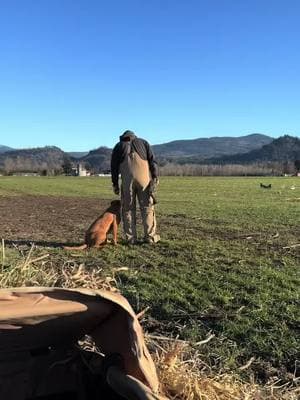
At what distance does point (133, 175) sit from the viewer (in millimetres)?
11523

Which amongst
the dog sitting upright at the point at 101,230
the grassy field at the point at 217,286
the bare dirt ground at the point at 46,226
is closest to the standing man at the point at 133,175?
the dog sitting upright at the point at 101,230

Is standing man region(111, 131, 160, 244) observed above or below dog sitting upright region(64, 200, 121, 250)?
above

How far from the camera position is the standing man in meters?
11.5

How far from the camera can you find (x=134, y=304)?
283 inches

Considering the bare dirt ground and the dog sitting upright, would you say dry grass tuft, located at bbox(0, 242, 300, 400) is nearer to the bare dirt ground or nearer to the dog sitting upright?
the dog sitting upright

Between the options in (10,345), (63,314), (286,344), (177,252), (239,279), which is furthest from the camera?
(177,252)

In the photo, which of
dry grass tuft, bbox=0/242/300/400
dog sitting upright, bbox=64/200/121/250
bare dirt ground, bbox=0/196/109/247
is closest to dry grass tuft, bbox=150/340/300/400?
dry grass tuft, bbox=0/242/300/400

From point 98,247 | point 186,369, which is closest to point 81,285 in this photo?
point 186,369

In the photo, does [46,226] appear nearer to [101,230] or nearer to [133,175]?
[101,230]

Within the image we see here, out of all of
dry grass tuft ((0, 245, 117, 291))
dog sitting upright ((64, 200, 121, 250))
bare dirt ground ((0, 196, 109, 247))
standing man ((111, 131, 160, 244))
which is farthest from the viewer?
bare dirt ground ((0, 196, 109, 247))

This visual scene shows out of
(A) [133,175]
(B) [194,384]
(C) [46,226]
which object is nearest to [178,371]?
(B) [194,384]

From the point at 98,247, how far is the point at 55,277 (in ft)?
23.1

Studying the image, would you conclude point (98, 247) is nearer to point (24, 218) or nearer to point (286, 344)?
point (286, 344)

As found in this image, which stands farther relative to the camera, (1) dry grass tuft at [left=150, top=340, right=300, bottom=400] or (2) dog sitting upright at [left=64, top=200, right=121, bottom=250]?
(2) dog sitting upright at [left=64, top=200, right=121, bottom=250]
